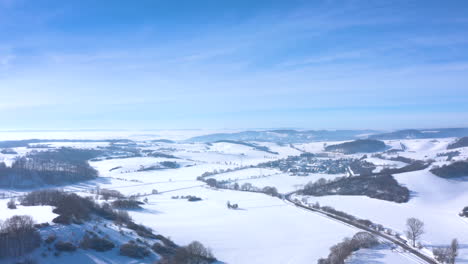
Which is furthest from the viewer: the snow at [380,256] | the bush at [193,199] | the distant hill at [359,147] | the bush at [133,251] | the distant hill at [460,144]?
the distant hill at [359,147]

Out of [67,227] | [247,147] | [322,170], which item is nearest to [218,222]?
[67,227]

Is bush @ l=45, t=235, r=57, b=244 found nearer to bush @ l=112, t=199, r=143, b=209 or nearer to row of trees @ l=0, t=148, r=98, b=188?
bush @ l=112, t=199, r=143, b=209

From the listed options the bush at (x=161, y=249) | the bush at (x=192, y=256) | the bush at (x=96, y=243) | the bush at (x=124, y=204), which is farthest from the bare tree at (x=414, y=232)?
the bush at (x=124, y=204)

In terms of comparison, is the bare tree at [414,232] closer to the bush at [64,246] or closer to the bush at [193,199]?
the bush at [64,246]

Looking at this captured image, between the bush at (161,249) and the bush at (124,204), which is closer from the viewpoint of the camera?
the bush at (161,249)

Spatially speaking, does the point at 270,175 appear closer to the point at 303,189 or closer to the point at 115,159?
the point at 303,189

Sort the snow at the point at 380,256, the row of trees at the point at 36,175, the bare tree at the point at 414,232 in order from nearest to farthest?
the snow at the point at 380,256
the bare tree at the point at 414,232
the row of trees at the point at 36,175

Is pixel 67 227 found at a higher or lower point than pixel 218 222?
higher

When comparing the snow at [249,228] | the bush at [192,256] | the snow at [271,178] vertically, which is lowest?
the snow at [271,178]

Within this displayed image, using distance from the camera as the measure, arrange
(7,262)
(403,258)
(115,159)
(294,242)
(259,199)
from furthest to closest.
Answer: (115,159) < (259,199) < (294,242) < (403,258) < (7,262)
